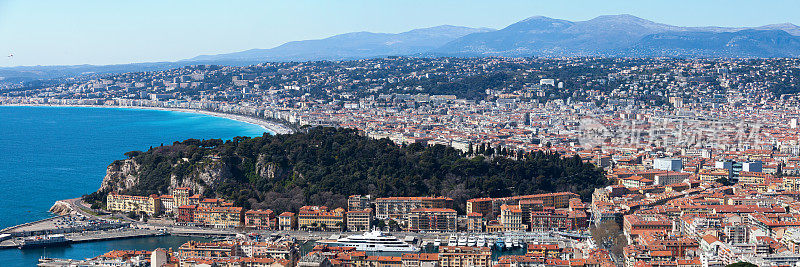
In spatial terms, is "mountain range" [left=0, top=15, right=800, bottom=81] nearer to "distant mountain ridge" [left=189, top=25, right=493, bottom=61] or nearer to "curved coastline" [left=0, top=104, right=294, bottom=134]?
"distant mountain ridge" [left=189, top=25, right=493, bottom=61]

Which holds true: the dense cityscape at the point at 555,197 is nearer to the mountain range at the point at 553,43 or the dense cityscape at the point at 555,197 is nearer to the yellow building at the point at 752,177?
the yellow building at the point at 752,177

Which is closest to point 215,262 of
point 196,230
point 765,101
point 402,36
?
point 196,230

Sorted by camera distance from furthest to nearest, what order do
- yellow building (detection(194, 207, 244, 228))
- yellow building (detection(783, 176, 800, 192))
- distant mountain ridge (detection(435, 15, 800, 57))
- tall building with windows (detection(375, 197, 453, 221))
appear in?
1. distant mountain ridge (detection(435, 15, 800, 57))
2. yellow building (detection(783, 176, 800, 192))
3. tall building with windows (detection(375, 197, 453, 221))
4. yellow building (detection(194, 207, 244, 228))

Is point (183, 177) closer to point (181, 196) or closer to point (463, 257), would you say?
point (181, 196)

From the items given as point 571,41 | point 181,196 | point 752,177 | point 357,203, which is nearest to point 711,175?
point 752,177

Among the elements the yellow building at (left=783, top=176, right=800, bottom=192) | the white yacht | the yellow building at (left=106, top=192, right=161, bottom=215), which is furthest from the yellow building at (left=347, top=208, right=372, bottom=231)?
the yellow building at (left=783, top=176, right=800, bottom=192)

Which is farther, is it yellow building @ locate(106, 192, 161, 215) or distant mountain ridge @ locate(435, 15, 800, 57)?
distant mountain ridge @ locate(435, 15, 800, 57)

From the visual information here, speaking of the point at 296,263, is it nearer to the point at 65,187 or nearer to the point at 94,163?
the point at 65,187

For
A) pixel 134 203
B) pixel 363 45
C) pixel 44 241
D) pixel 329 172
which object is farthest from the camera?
pixel 363 45
